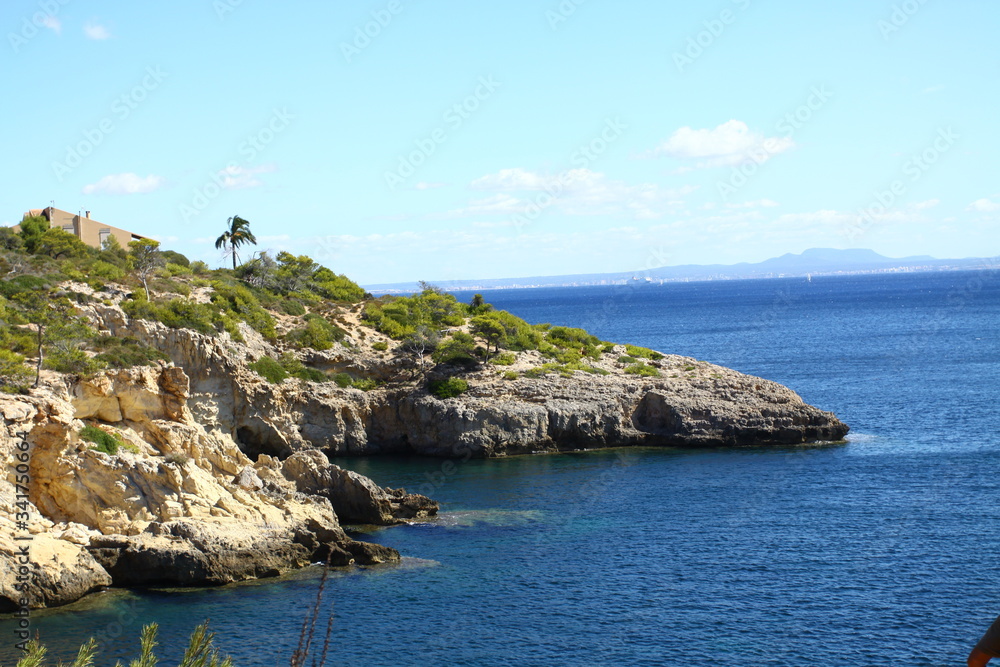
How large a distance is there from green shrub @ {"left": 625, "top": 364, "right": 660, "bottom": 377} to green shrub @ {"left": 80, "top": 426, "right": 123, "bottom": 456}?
3377cm

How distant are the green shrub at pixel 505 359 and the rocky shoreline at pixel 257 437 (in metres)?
0.43

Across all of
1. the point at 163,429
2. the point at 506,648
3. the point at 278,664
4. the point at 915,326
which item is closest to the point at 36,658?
the point at 278,664

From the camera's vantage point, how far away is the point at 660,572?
31797mm

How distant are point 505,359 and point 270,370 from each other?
1535 centimetres

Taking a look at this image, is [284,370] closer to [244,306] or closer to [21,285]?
[244,306]

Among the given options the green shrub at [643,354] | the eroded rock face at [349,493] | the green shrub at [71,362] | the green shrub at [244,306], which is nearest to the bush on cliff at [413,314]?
the green shrub at [244,306]

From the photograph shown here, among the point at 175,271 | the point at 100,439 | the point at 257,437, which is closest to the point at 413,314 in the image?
the point at 175,271

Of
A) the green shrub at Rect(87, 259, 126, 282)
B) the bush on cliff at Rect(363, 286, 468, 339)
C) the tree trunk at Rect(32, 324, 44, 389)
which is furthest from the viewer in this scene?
the bush on cliff at Rect(363, 286, 468, 339)

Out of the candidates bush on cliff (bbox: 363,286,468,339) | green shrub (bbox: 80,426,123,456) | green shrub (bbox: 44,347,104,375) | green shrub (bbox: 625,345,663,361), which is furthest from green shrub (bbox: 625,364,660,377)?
green shrub (bbox: 80,426,123,456)

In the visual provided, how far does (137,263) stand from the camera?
54750 millimetres

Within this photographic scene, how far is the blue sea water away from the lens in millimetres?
25766

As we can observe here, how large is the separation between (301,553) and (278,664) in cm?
884

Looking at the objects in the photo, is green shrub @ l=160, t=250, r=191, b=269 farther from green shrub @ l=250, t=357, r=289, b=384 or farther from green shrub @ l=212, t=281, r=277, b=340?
green shrub @ l=250, t=357, r=289, b=384

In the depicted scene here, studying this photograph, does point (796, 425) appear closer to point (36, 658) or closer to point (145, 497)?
point (145, 497)
